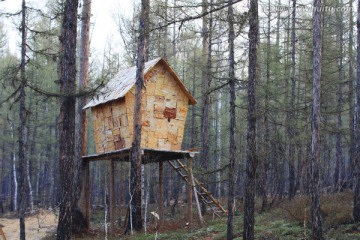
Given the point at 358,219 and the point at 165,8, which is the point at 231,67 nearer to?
the point at 165,8

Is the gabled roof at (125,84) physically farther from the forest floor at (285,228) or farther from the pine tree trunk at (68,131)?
the forest floor at (285,228)

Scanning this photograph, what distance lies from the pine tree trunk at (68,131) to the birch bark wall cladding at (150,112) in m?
4.29

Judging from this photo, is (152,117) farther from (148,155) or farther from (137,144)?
(148,155)

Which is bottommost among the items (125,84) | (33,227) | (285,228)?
(33,227)

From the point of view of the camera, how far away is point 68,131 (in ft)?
36.7

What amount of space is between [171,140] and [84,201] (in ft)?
15.8

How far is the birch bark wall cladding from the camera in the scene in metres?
15.8

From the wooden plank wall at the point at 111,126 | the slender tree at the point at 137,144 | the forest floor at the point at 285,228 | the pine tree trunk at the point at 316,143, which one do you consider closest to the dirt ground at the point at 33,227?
the forest floor at the point at 285,228

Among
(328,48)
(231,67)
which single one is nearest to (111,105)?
(231,67)

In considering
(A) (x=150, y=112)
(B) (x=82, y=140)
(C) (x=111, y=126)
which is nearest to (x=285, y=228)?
(A) (x=150, y=112)

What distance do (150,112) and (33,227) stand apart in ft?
47.6

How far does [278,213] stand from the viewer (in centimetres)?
1752

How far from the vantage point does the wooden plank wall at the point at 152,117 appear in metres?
15.8

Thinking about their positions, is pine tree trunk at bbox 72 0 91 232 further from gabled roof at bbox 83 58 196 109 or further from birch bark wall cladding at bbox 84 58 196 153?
birch bark wall cladding at bbox 84 58 196 153
